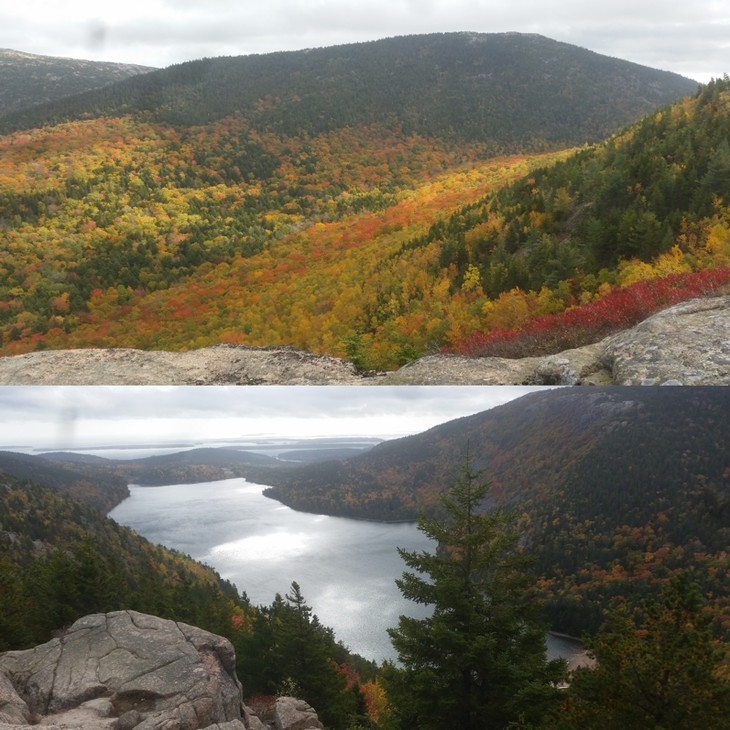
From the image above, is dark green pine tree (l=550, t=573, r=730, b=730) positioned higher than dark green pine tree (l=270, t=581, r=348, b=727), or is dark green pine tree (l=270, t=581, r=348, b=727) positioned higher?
dark green pine tree (l=550, t=573, r=730, b=730)

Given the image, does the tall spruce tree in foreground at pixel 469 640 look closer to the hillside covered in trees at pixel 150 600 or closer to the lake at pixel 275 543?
the lake at pixel 275 543

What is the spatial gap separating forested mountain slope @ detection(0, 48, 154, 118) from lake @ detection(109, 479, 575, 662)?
557ft

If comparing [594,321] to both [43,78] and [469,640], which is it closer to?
[469,640]

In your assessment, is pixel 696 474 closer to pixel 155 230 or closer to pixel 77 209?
pixel 155 230

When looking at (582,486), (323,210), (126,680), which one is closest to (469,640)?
(582,486)

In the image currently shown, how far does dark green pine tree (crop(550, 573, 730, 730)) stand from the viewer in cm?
626

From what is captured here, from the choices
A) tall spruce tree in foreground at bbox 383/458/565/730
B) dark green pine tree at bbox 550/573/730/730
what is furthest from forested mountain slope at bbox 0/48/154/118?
dark green pine tree at bbox 550/573/730/730

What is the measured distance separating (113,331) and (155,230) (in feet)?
58.5

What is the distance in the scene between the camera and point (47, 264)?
33.7m

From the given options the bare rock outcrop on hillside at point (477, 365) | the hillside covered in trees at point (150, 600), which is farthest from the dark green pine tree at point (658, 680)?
the hillside covered in trees at point (150, 600)

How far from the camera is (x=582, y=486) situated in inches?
342

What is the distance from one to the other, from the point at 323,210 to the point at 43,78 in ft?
552

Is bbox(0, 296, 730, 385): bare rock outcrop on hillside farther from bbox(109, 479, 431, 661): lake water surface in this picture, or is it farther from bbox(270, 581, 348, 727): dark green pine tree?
bbox(270, 581, 348, 727): dark green pine tree

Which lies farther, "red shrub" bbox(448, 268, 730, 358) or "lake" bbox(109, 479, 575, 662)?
"red shrub" bbox(448, 268, 730, 358)
